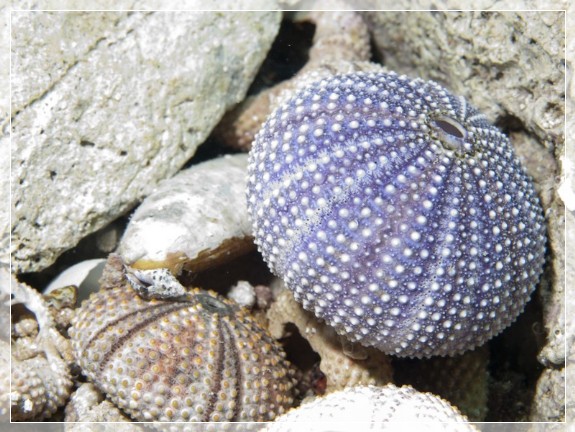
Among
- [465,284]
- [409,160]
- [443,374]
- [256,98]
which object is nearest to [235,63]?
[256,98]

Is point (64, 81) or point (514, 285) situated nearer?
point (514, 285)

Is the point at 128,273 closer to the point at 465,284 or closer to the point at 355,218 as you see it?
the point at 355,218

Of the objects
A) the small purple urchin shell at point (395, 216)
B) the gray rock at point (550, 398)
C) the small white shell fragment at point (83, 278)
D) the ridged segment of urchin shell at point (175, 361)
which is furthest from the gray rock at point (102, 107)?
the gray rock at point (550, 398)

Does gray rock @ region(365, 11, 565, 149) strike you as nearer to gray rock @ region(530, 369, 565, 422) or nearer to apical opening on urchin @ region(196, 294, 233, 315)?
gray rock @ region(530, 369, 565, 422)

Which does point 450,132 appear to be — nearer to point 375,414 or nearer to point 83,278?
point 375,414

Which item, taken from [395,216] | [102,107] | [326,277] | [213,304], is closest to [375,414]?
[326,277]

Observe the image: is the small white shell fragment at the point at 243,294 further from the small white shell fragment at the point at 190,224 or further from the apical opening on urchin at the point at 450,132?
the apical opening on urchin at the point at 450,132

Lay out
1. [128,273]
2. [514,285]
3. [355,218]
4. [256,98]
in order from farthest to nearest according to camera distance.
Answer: [256,98] < [128,273] < [514,285] < [355,218]
